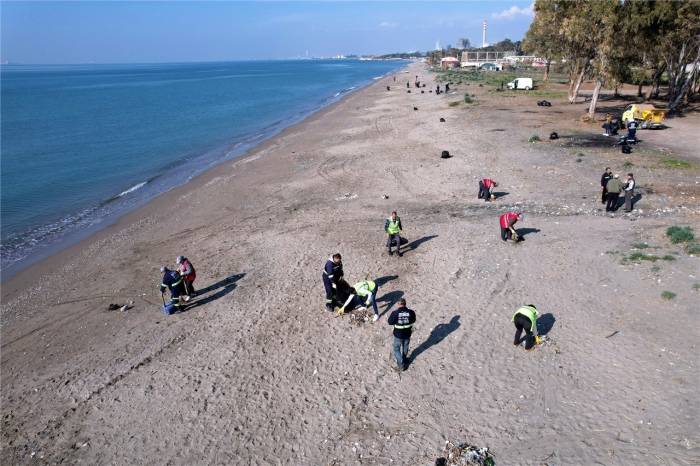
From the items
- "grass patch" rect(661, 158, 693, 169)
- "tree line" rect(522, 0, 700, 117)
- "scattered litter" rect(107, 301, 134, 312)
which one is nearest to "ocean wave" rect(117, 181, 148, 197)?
"scattered litter" rect(107, 301, 134, 312)

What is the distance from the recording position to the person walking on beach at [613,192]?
53.9 ft

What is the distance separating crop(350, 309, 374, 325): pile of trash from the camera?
37.9 feet

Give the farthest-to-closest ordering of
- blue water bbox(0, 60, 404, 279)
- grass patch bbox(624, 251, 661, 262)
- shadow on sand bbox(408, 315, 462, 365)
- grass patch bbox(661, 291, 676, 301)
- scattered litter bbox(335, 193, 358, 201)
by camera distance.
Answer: blue water bbox(0, 60, 404, 279) < scattered litter bbox(335, 193, 358, 201) < grass patch bbox(624, 251, 661, 262) < grass patch bbox(661, 291, 676, 301) < shadow on sand bbox(408, 315, 462, 365)

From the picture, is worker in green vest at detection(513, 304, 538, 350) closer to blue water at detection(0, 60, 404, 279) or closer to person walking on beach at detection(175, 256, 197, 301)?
person walking on beach at detection(175, 256, 197, 301)

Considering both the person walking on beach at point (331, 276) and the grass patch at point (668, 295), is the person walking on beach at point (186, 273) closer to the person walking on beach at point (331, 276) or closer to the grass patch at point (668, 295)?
the person walking on beach at point (331, 276)

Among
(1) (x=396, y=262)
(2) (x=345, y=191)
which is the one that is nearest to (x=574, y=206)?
(1) (x=396, y=262)

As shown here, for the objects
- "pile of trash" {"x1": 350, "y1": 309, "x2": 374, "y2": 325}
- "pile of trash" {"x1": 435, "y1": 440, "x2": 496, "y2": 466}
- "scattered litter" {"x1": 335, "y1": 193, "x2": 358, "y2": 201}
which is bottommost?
"pile of trash" {"x1": 435, "y1": 440, "x2": 496, "y2": 466}

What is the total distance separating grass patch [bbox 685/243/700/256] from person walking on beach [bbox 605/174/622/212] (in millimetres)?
3464

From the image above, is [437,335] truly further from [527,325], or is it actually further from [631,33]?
[631,33]

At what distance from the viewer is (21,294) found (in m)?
15.5

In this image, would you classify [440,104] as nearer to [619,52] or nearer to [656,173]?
[619,52]

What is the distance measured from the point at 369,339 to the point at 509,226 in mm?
6968

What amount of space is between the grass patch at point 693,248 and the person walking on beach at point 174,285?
1533 cm

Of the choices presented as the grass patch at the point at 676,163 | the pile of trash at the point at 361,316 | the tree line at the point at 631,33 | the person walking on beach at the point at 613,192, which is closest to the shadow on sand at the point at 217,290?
the pile of trash at the point at 361,316
